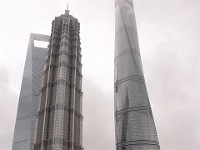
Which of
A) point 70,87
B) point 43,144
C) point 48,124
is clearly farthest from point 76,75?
point 43,144

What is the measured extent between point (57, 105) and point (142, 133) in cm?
6242

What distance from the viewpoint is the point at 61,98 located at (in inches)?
6432

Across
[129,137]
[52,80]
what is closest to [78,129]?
[52,80]

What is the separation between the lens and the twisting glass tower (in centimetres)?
15312

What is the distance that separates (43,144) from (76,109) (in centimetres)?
2642

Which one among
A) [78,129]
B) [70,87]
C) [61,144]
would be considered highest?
[70,87]

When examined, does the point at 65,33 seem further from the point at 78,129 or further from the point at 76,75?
the point at 78,129

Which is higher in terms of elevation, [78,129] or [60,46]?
[60,46]

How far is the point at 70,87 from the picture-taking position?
173 m

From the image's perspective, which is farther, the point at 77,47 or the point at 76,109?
the point at 77,47

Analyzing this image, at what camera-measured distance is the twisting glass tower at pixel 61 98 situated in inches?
6029

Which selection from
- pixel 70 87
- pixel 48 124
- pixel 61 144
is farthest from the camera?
pixel 70 87

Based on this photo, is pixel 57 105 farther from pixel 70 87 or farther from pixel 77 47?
pixel 77 47

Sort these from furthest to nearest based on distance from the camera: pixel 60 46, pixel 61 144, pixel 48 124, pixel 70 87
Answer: pixel 60 46, pixel 70 87, pixel 48 124, pixel 61 144
